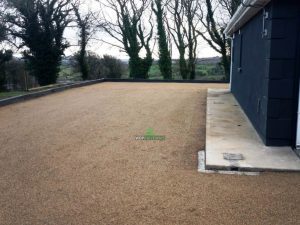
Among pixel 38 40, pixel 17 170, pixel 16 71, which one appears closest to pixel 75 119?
pixel 17 170

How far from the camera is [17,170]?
13.4 feet

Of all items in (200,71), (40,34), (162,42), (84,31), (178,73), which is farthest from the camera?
(200,71)

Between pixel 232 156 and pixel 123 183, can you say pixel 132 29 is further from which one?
pixel 123 183

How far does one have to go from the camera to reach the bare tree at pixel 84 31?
22.7 m

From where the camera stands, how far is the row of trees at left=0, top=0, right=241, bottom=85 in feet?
63.2

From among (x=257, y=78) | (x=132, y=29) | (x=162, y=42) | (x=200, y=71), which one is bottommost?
(x=200, y=71)

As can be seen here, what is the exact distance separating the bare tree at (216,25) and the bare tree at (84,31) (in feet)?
25.4

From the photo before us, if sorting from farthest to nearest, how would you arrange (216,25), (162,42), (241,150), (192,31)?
(192,31), (162,42), (216,25), (241,150)

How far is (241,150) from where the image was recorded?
4.62 m

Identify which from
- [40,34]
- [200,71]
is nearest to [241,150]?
[40,34]

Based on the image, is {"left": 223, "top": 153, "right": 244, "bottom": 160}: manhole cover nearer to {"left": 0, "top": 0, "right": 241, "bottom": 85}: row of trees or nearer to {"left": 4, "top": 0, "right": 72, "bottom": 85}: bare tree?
{"left": 0, "top": 0, "right": 241, "bottom": 85}: row of trees

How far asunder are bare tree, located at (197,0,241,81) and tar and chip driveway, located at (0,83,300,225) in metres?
17.6

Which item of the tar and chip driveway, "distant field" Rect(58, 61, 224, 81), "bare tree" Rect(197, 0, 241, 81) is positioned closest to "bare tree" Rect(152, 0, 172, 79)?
"distant field" Rect(58, 61, 224, 81)

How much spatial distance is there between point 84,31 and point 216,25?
908 cm
